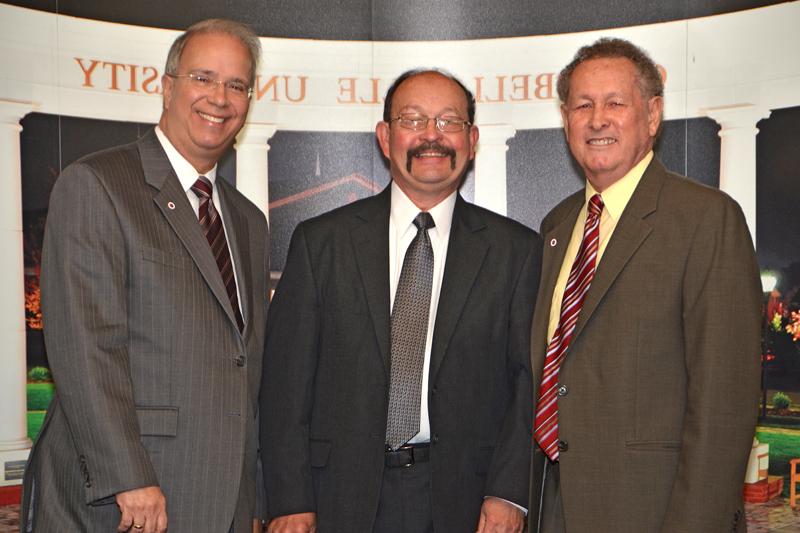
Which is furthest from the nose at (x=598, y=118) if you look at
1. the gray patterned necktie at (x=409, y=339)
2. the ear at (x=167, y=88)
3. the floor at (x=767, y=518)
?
the floor at (x=767, y=518)

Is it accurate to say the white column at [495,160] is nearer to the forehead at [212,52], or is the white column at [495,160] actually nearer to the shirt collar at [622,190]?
the shirt collar at [622,190]

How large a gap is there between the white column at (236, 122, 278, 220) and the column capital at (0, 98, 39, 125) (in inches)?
37.2

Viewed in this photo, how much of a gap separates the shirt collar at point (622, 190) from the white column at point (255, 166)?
6.33 feet

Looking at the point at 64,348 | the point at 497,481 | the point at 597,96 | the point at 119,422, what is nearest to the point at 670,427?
the point at 497,481

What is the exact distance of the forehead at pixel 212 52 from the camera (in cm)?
281

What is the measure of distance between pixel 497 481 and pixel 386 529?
0.38 m

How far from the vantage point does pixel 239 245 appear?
112 inches

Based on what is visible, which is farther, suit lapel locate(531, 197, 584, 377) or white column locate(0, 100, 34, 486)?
white column locate(0, 100, 34, 486)

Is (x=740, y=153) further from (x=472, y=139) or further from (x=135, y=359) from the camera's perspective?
(x=135, y=359)

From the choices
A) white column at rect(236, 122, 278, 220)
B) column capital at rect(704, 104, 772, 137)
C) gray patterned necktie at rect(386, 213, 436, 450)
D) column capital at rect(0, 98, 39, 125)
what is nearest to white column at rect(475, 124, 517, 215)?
column capital at rect(704, 104, 772, 137)

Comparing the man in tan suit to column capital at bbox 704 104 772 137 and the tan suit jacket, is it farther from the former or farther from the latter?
column capital at bbox 704 104 772 137

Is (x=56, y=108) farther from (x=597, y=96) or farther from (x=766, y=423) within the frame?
(x=766, y=423)

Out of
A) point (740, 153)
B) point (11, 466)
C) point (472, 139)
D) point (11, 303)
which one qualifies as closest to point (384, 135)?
point (472, 139)

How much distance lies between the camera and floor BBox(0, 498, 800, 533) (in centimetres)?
388
